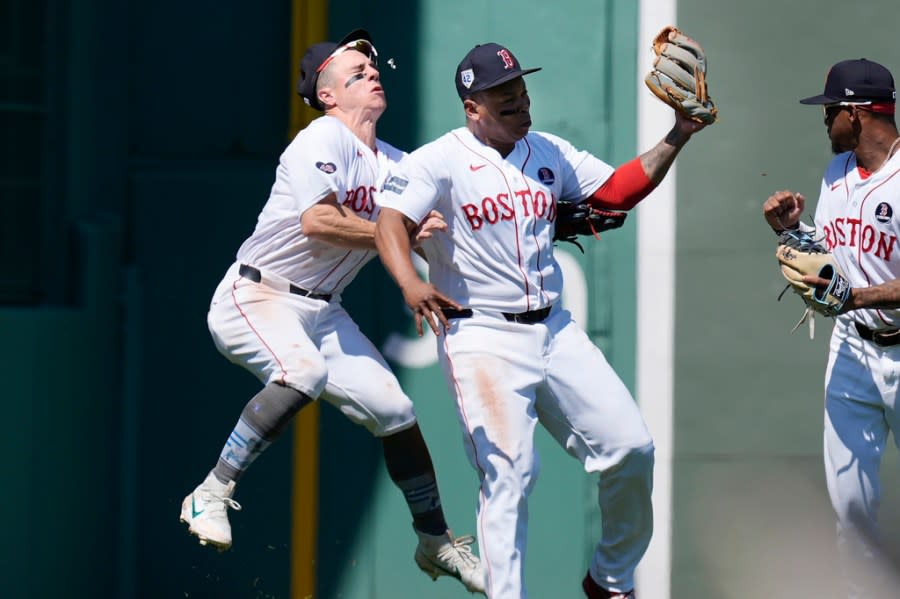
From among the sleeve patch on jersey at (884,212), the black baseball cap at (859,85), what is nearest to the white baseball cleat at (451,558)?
the sleeve patch on jersey at (884,212)

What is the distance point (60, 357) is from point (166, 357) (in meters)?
0.68

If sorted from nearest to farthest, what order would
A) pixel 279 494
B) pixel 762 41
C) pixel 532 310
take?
pixel 532 310 < pixel 762 41 < pixel 279 494

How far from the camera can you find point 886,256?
579 centimetres

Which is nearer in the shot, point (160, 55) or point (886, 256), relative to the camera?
point (886, 256)

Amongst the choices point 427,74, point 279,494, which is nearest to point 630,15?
point 427,74

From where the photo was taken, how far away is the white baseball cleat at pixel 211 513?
5715 mm

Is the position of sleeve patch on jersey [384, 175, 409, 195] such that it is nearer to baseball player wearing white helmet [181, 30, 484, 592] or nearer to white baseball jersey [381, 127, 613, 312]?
→ white baseball jersey [381, 127, 613, 312]

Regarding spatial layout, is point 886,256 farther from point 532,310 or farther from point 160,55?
point 160,55

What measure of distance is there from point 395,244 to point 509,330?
54 centimetres

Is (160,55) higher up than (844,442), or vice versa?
(160,55)

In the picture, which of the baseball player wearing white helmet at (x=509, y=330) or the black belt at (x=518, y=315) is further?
the black belt at (x=518, y=315)

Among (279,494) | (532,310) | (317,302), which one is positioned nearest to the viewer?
(532,310)

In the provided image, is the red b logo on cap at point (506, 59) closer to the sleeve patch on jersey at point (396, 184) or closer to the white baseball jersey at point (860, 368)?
the sleeve patch on jersey at point (396, 184)

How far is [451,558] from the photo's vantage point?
6059 mm
